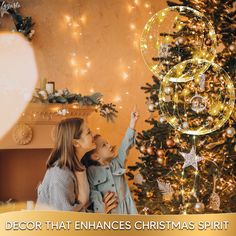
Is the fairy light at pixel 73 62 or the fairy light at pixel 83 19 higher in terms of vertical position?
the fairy light at pixel 83 19

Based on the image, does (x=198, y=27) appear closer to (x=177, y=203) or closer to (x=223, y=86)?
(x=223, y=86)

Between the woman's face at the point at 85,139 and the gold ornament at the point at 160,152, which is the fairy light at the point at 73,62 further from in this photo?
the gold ornament at the point at 160,152

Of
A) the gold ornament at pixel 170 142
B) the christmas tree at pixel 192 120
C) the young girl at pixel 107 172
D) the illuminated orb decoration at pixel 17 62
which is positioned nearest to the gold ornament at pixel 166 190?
the christmas tree at pixel 192 120

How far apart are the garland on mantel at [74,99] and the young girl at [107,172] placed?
0.54 m

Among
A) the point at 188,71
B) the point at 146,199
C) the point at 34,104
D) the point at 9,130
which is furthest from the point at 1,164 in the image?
the point at 188,71

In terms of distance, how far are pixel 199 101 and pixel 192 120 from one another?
0.16 metres

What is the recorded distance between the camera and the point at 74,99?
4.07m

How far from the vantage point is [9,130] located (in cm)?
393

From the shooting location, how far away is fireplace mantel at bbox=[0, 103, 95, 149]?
3906 mm

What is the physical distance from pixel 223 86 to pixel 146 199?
893mm

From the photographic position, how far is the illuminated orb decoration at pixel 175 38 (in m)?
2.72

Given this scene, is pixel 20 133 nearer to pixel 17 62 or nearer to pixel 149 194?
pixel 17 62

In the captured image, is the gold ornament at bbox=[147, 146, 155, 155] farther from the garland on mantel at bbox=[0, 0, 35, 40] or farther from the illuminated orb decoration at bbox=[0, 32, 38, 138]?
the garland on mantel at bbox=[0, 0, 35, 40]

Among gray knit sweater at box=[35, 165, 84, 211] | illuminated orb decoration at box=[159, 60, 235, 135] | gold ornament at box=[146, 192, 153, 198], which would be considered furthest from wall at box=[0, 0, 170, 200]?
illuminated orb decoration at box=[159, 60, 235, 135]
